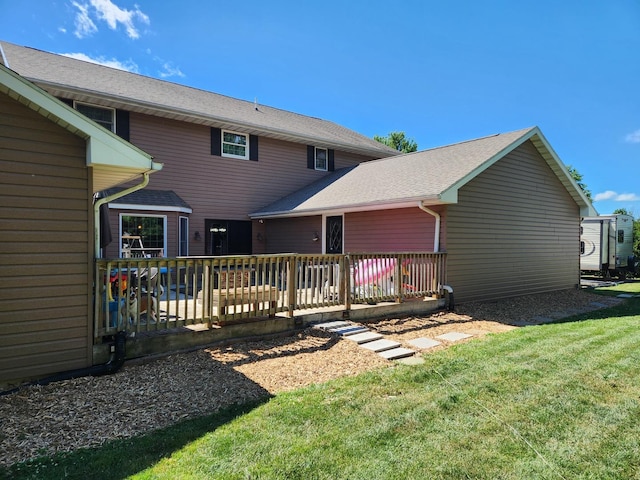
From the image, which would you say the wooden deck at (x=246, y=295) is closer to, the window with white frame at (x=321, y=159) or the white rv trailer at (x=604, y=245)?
the window with white frame at (x=321, y=159)

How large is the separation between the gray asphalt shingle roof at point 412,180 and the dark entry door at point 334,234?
76cm

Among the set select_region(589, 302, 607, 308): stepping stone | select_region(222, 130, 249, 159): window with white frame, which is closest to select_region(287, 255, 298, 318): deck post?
select_region(222, 130, 249, 159): window with white frame

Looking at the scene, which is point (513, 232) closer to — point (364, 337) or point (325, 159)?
point (364, 337)

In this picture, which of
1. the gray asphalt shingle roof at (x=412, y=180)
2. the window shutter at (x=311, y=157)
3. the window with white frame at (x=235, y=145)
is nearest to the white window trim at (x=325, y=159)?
the window shutter at (x=311, y=157)

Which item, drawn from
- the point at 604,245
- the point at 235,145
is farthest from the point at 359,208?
the point at 604,245

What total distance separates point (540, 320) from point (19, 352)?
8.65 meters

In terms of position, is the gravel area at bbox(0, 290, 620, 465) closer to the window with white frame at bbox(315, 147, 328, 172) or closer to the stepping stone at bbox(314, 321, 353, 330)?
the stepping stone at bbox(314, 321, 353, 330)

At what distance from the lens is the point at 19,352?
3.88m

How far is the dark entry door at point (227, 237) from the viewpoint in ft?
40.2

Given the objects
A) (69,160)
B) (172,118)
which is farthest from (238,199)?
(69,160)

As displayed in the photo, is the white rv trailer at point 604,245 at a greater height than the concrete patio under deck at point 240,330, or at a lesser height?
greater

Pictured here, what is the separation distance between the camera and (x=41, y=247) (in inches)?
159

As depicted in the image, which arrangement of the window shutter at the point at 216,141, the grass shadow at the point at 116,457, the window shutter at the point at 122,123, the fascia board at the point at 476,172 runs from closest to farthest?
the grass shadow at the point at 116,457
the fascia board at the point at 476,172
the window shutter at the point at 122,123
the window shutter at the point at 216,141

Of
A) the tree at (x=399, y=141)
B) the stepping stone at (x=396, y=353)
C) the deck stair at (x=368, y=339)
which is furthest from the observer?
the tree at (x=399, y=141)
